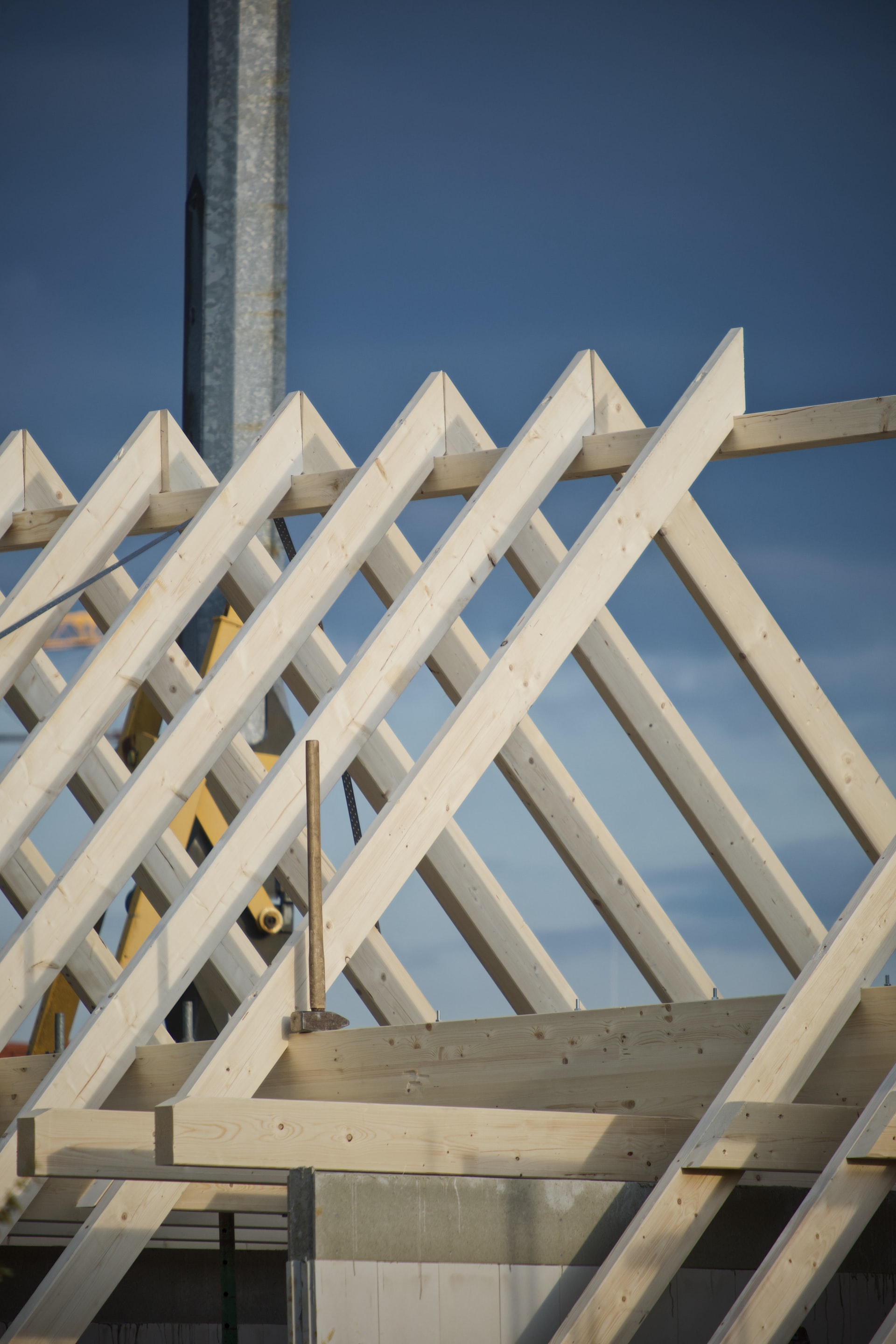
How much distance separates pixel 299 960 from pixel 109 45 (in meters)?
24.4

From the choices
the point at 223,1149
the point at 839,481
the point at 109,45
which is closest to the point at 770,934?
the point at 223,1149

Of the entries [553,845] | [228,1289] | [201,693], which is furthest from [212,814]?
[228,1289]

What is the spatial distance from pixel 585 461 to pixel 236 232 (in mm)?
3675

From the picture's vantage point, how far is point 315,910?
538 centimetres

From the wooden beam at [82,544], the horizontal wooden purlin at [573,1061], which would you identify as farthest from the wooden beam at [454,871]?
the horizontal wooden purlin at [573,1061]

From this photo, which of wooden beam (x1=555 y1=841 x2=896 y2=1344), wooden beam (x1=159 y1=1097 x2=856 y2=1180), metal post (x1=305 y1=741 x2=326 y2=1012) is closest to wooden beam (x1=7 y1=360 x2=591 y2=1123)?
metal post (x1=305 y1=741 x2=326 y2=1012)

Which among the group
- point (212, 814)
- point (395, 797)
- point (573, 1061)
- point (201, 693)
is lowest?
point (573, 1061)

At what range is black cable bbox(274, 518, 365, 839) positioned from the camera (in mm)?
7500

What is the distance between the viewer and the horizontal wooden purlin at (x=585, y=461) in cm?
635

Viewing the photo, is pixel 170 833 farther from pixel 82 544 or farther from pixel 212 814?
pixel 82 544

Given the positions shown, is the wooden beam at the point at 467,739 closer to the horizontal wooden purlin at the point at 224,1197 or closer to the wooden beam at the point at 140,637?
the horizontal wooden purlin at the point at 224,1197

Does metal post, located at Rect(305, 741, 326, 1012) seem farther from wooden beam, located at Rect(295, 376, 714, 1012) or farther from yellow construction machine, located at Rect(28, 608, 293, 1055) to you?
yellow construction machine, located at Rect(28, 608, 293, 1055)

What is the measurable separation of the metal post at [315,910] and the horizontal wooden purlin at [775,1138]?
1323 millimetres

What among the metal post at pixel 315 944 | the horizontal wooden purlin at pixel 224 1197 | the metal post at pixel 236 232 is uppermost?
the metal post at pixel 236 232
